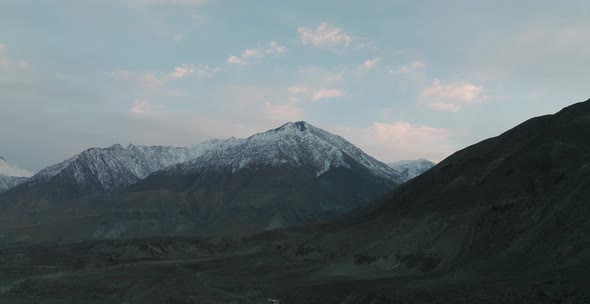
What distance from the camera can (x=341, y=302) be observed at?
60.4m

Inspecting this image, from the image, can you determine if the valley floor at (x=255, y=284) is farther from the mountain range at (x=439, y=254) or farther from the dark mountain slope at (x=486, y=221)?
the dark mountain slope at (x=486, y=221)

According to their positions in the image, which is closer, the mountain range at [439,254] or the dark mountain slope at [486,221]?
the mountain range at [439,254]

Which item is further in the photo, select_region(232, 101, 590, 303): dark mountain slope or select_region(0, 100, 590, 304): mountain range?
select_region(232, 101, 590, 303): dark mountain slope

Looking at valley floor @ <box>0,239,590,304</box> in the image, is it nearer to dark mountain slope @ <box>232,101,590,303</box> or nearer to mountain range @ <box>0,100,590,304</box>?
mountain range @ <box>0,100,590,304</box>

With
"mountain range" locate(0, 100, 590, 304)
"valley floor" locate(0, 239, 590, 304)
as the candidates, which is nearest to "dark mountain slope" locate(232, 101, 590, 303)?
"mountain range" locate(0, 100, 590, 304)

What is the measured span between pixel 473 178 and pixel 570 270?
67592 mm

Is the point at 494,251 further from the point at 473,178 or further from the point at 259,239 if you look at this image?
the point at 259,239

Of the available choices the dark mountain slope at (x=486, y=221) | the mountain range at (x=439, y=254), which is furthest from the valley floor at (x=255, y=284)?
the dark mountain slope at (x=486, y=221)

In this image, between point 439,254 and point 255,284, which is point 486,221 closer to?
point 439,254

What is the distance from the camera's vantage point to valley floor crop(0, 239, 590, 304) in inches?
1954

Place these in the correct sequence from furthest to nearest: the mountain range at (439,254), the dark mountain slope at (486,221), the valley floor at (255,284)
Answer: the dark mountain slope at (486,221), the mountain range at (439,254), the valley floor at (255,284)

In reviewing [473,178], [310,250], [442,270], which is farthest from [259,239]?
[442,270]

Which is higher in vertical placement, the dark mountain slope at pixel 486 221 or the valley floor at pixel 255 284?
the dark mountain slope at pixel 486 221

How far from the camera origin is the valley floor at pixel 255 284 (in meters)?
49.6
